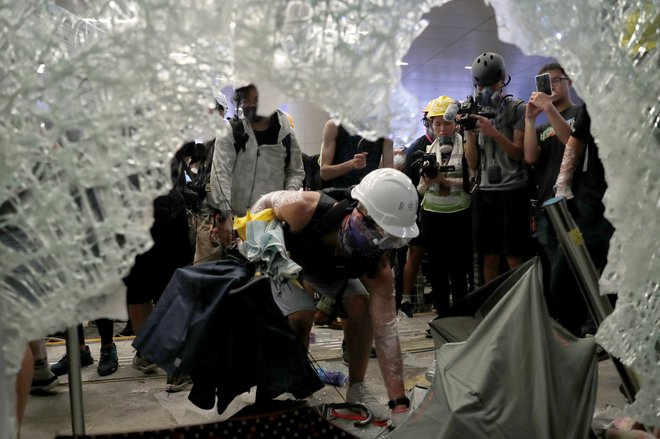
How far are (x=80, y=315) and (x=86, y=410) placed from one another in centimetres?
179

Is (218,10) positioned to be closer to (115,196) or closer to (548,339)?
(115,196)

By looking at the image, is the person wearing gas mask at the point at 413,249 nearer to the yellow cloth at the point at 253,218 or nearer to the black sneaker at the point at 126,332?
the yellow cloth at the point at 253,218

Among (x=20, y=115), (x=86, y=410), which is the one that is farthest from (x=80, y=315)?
(x=86, y=410)

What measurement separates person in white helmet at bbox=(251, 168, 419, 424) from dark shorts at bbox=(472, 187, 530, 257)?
959 mm

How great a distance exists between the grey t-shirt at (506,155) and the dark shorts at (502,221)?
0.04 metres

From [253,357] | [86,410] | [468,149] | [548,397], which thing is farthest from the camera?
[468,149]

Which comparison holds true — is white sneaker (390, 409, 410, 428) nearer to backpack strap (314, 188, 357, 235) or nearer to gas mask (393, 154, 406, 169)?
backpack strap (314, 188, 357, 235)

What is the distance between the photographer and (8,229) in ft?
2.82

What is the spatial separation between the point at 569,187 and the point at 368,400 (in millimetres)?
1193

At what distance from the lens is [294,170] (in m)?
2.85

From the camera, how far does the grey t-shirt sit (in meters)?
2.99

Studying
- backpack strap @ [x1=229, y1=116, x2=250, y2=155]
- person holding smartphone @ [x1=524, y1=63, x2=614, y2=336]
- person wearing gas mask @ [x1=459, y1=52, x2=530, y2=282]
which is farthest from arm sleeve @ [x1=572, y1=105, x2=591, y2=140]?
backpack strap @ [x1=229, y1=116, x2=250, y2=155]

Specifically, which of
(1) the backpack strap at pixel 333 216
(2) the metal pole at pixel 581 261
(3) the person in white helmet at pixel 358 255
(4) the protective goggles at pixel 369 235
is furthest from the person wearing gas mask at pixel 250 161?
(2) the metal pole at pixel 581 261

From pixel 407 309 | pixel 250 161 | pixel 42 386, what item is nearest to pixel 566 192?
pixel 250 161
